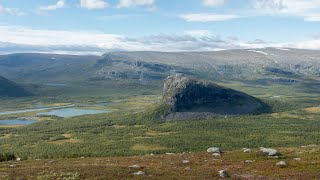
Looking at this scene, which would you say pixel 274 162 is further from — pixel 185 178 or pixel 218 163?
pixel 185 178

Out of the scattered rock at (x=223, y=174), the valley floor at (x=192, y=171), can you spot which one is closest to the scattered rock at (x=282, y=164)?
the valley floor at (x=192, y=171)

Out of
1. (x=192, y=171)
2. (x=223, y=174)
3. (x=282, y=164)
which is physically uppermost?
(x=223, y=174)

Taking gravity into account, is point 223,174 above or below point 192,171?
above

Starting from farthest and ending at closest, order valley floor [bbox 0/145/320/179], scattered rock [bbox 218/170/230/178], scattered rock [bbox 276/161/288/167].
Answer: scattered rock [bbox 276/161/288/167]
scattered rock [bbox 218/170/230/178]
valley floor [bbox 0/145/320/179]

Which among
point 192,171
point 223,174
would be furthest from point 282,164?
point 192,171

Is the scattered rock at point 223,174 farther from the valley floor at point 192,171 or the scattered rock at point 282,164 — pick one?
the scattered rock at point 282,164

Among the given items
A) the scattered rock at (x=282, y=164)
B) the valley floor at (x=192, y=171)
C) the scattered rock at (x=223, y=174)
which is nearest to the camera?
the valley floor at (x=192, y=171)

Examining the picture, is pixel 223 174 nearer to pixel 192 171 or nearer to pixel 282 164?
pixel 192 171

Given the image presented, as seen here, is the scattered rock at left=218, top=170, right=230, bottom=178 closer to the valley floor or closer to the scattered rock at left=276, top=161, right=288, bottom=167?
the valley floor

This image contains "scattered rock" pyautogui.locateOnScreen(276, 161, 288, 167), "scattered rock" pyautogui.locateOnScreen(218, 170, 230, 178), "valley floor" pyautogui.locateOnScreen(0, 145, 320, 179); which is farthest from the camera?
"scattered rock" pyautogui.locateOnScreen(276, 161, 288, 167)

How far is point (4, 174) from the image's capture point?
8325cm

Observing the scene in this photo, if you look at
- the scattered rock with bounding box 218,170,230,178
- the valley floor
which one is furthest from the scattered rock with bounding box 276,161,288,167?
the scattered rock with bounding box 218,170,230,178

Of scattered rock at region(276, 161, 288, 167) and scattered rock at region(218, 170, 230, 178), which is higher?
scattered rock at region(218, 170, 230, 178)

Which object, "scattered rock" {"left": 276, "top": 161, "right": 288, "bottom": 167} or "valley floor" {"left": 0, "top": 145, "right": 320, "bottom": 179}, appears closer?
"valley floor" {"left": 0, "top": 145, "right": 320, "bottom": 179}
